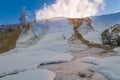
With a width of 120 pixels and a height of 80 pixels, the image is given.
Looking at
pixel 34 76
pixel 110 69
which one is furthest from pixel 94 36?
pixel 34 76

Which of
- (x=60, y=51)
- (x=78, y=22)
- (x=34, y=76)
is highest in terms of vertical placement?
(x=78, y=22)

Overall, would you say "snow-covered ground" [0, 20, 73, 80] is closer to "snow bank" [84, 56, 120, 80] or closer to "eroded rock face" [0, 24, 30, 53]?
"eroded rock face" [0, 24, 30, 53]

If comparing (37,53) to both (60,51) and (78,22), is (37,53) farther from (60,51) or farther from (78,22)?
(78,22)

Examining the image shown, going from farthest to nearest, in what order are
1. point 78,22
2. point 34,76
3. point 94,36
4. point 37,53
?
point 78,22
point 94,36
point 37,53
point 34,76

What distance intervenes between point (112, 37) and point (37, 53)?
12.9 metres

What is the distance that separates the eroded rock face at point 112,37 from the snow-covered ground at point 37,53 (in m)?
6.22

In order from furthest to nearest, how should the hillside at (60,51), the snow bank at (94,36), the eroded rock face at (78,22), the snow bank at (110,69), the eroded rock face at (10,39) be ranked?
1. the eroded rock face at (78,22)
2. the eroded rock face at (10,39)
3. the snow bank at (94,36)
4. the hillside at (60,51)
5. the snow bank at (110,69)

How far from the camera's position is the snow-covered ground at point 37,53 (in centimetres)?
1672

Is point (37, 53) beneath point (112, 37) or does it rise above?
beneath

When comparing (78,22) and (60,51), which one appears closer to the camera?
(60,51)

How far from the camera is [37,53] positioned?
2561 centimetres

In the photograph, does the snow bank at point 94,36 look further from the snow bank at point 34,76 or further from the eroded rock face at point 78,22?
the snow bank at point 34,76

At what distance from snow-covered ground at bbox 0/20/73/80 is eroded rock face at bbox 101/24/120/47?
622 cm

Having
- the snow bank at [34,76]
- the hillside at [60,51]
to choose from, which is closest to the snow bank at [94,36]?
the hillside at [60,51]
